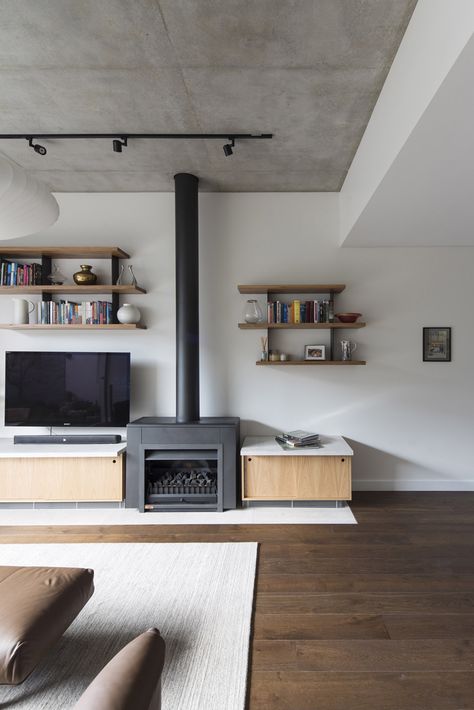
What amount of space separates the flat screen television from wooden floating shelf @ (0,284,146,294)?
0.58 meters

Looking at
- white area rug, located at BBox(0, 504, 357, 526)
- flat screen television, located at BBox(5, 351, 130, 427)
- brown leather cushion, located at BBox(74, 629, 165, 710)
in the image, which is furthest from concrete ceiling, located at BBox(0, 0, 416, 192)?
white area rug, located at BBox(0, 504, 357, 526)

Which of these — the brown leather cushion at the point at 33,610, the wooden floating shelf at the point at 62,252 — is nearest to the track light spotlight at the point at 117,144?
the wooden floating shelf at the point at 62,252

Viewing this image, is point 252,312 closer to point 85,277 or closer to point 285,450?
point 285,450

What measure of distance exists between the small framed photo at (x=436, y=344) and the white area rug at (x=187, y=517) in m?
1.68

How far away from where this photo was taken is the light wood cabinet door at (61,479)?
3.67 m

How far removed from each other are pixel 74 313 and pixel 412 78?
318cm

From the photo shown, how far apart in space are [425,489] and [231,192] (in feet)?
11.3

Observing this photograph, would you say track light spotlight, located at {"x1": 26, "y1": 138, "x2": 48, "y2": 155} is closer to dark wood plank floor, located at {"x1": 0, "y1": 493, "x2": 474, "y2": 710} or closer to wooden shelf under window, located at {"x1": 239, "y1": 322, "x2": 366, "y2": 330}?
wooden shelf under window, located at {"x1": 239, "y1": 322, "x2": 366, "y2": 330}

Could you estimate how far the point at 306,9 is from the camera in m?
2.01

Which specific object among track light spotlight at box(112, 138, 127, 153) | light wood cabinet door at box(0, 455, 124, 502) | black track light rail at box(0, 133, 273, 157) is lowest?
light wood cabinet door at box(0, 455, 124, 502)

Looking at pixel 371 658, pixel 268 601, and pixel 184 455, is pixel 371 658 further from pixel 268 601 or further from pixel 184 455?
pixel 184 455

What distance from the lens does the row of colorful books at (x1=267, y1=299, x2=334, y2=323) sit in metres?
4.02

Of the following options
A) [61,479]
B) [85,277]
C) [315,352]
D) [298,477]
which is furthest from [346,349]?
[61,479]

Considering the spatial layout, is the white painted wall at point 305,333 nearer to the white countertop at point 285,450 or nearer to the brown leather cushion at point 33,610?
the white countertop at point 285,450
